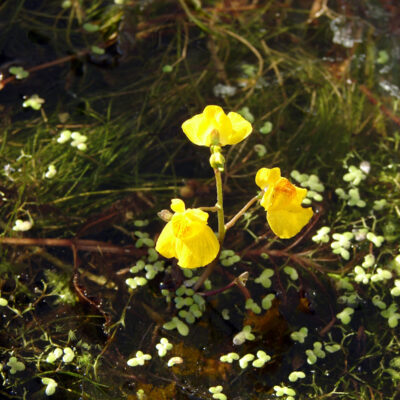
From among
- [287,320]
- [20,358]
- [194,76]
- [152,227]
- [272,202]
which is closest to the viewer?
[272,202]

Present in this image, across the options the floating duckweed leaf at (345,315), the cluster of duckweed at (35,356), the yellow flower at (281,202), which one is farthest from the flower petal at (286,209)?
the cluster of duckweed at (35,356)

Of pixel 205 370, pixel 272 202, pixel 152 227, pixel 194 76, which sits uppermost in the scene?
pixel 272 202

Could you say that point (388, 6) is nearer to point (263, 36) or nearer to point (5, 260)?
point (263, 36)

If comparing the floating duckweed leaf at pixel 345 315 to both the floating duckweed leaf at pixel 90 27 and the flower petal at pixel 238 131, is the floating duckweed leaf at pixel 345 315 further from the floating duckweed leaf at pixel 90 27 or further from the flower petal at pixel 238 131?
the floating duckweed leaf at pixel 90 27

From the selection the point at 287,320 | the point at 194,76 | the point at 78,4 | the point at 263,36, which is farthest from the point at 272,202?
the point at 78,4

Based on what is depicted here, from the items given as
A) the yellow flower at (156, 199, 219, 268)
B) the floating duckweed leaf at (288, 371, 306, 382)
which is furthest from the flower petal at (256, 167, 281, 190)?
the floating duckweed leaf at (288, 371, 306, 382)

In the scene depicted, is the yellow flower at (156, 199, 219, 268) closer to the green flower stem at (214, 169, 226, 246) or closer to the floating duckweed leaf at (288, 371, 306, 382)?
the green flower stem at (214, 169, 226, 246)
